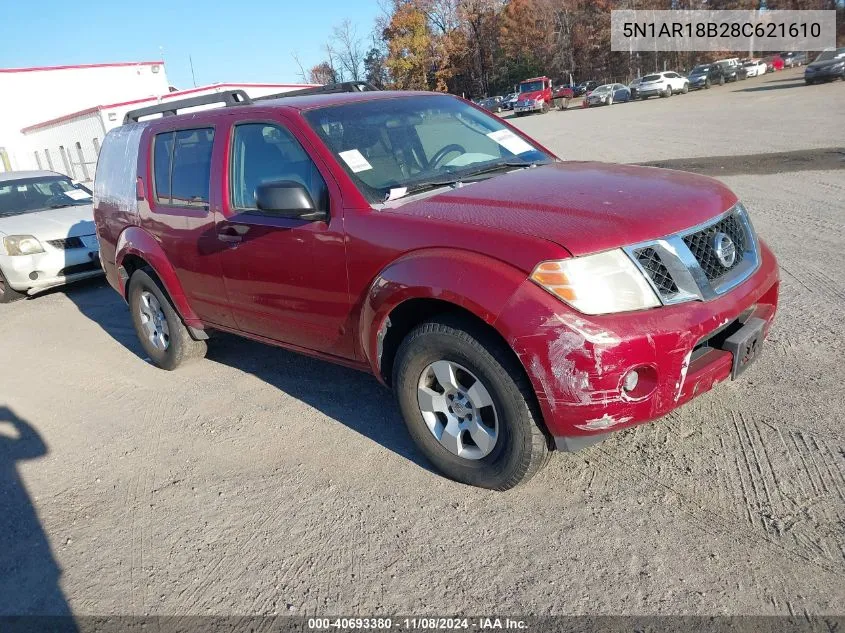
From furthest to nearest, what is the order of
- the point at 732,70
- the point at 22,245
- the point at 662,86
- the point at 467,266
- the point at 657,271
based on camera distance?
the point at 732,70, the point at 662,86, the point at 22,245, the point at 467,266, the point at 657,271

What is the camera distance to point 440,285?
117 inches

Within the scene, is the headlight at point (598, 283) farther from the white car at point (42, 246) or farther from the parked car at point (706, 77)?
the parked car at point (706, 77)

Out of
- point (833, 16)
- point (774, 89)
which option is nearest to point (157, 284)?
point (774, 89)

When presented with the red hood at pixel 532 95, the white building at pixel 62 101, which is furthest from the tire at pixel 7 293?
the red hood at pixel 532 95

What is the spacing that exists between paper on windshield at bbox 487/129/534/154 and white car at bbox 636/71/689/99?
42346 millimetres

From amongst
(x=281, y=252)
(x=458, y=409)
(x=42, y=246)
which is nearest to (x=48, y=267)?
(x=42, y=246)

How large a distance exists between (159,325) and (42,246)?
13.8 feet

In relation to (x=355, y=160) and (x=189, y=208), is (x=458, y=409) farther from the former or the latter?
(x=189, y=208)

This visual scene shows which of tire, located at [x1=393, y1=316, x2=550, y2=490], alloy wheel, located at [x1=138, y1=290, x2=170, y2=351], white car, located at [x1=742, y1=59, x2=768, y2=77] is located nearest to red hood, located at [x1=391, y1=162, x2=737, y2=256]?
tire, located at [x1=393, y1=316, x2=550, y2=490]

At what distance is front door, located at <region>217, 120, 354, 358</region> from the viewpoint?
361 centimetres

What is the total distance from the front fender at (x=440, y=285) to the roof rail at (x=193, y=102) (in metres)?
2.43

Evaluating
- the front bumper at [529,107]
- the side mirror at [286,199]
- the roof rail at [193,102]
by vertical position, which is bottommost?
the front bumper at [529,107]

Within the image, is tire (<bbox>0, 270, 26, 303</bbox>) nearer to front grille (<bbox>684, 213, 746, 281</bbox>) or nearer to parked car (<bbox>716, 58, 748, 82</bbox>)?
front grille (<bbox>684, 213, 746, 281</bbox>)

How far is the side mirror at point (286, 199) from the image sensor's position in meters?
3.42
